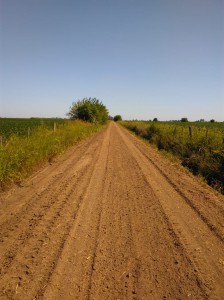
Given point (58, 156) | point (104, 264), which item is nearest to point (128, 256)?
point (104, 264)

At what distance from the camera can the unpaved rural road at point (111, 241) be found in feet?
11.2

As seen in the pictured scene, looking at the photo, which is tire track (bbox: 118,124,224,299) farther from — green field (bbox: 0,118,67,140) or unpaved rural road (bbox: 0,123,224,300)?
green field (bbox: 0,118,67,140)

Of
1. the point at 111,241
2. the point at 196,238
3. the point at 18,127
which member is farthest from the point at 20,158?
the point at 18,127

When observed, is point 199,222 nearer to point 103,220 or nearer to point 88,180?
point 103,220

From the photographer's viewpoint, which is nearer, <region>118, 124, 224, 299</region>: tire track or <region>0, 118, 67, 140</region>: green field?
<region>118, 124, 224, 299</region>: tire track

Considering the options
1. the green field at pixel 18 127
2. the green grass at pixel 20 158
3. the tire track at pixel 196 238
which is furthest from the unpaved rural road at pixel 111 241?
the green field at pixel 18 127

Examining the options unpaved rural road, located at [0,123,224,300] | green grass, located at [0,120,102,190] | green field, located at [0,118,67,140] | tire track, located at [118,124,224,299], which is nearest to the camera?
unpaved rural road, located at [0,123,224,300]

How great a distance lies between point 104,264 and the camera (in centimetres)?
389

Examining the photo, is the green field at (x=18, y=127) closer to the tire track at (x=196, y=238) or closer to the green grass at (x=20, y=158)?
the green grass at (x=20, y=158)

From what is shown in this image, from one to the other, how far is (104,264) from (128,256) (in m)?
0.44

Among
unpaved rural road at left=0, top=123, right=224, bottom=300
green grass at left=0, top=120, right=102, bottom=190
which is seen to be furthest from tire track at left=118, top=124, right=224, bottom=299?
green grass at left=0, top=120, right=102, bottom=190

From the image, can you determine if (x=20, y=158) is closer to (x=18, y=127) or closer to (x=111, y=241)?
(x=111, y=241)

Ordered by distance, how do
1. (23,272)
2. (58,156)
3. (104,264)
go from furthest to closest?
(58,156), (104,264), (23,272)

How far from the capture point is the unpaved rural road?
11.2 ft
